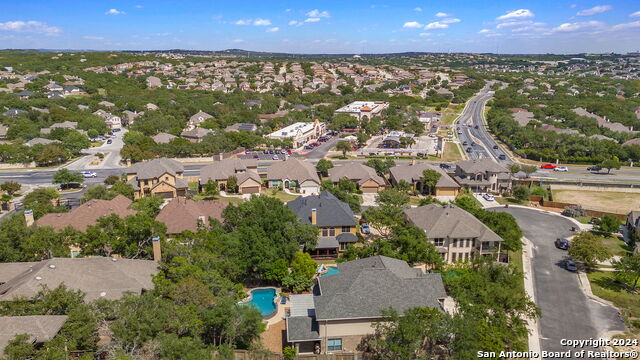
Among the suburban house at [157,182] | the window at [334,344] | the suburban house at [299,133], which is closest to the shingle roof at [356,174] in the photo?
the suburban house at [157,182]

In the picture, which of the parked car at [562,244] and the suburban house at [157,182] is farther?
the suburban house at [157,182]

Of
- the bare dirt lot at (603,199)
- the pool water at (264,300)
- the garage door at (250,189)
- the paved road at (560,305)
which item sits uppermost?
the garage door at (250,189)

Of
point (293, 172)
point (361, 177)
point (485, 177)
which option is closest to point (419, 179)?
point (361, 177)

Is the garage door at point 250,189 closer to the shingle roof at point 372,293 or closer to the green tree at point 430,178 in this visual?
the green tree at point 430,178

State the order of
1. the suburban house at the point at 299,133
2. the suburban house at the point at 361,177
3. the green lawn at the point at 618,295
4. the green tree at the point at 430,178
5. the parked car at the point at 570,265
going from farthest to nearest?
the suburban house at the point at 299,133 → the suburban house at the point at 361,177 → the green tree at the point at 430,178 → the parked car at the point at 570,265 → the green lawn at the point at 618,295

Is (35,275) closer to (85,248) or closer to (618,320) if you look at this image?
(85,248)

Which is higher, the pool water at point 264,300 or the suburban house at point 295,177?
the suburban house at point 295,177

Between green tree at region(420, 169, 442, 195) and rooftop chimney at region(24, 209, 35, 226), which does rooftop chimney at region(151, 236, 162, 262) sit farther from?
green tree at region(420, 169, 442, 195)

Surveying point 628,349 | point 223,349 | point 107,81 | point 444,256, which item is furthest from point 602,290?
point 107,81
